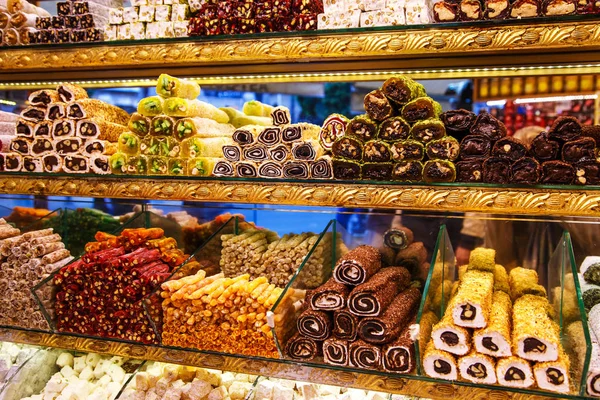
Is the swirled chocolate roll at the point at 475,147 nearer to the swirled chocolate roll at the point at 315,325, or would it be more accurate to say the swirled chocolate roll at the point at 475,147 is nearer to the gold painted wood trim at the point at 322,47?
the gold painted wood trim at the point at 322,47

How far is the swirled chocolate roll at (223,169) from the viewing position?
6.67 ft

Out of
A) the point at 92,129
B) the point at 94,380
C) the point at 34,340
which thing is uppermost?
the point at 92,129

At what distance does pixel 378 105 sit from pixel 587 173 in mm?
683

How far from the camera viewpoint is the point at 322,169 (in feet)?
6.27

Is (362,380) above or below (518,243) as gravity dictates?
below

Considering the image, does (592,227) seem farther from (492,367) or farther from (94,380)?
(94,380)

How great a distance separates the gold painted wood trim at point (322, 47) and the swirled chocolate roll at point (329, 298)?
0.85 meters

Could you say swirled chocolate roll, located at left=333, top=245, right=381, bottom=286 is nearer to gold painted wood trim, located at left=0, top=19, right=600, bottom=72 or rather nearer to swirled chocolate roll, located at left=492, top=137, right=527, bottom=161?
swirled chocolate roll, located at left=492, top=137, right=527, bottom=161

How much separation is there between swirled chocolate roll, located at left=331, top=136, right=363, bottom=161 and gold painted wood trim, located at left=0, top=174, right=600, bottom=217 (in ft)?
0.32

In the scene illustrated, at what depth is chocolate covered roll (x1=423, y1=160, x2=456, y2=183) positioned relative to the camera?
1.74m

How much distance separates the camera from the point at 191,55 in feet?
Result: 7.03

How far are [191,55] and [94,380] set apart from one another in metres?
1.51

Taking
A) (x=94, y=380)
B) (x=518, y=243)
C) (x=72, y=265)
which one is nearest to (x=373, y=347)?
(x=518, y=243)

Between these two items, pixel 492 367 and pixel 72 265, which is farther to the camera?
pixel 72 265
